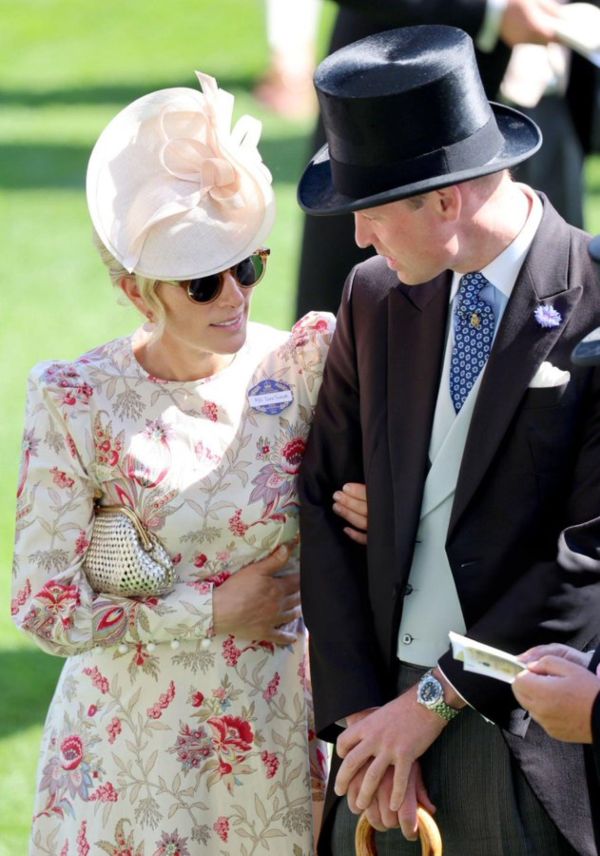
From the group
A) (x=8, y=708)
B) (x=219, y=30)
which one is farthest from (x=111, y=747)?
(x=219, y=30)

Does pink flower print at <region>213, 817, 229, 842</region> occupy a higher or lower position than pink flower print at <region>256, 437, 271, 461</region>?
lower

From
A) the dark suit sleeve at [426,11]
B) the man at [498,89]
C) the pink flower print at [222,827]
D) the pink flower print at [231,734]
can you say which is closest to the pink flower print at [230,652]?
the pink flower print at [231,734]

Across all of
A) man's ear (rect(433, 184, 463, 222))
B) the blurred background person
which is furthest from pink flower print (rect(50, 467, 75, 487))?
the blurred background person

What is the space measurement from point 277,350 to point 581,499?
34.9 inches

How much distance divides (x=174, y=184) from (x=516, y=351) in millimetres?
860

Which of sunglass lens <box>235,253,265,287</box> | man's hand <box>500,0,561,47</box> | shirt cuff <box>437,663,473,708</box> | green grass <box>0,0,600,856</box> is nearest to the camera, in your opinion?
shirt cuff <box>437,663,473,708</box>

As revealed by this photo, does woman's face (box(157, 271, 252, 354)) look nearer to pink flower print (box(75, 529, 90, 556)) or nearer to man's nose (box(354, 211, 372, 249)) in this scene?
man's nose (box(354, 211, 372, 249))

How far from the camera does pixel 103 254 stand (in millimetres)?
3539

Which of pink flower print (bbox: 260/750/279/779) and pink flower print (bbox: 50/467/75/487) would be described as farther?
pink flower print (bbox: 260/750/279/779)

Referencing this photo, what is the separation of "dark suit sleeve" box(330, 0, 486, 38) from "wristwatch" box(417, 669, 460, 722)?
240 centimetres

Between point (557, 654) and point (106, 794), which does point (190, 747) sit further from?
point (557, 654)

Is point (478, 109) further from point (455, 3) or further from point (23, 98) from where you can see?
point (23, 98)

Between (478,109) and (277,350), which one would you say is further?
(277,350)

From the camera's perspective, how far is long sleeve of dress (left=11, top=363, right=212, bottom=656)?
3.48 metres
